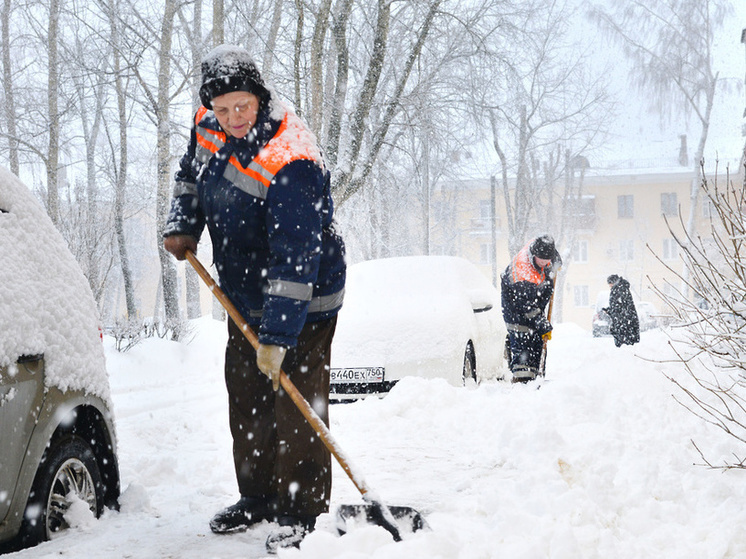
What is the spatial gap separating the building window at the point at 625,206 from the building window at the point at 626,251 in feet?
5.70

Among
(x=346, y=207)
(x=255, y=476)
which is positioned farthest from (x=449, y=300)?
(x=346, y=207)

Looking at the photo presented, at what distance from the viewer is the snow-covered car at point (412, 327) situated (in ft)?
21.2

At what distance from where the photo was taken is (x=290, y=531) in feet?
9.66

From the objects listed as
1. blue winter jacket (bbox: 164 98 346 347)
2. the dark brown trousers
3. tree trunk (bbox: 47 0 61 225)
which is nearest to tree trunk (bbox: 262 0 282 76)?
tree trunk (bbox: 47 0 61 225)

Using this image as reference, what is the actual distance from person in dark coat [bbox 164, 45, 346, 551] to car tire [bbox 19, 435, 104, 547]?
549mm

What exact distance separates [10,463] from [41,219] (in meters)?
1.09

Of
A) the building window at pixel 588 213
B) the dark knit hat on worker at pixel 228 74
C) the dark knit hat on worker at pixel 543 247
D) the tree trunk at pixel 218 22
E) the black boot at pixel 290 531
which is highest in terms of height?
the tree trunk at pixel 218 22

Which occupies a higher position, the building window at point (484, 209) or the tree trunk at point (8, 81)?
the tree trunk at point (8, 81)

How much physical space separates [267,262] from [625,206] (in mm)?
44013

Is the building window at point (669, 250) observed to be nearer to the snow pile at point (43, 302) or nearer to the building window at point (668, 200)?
the building window at point (668, 200)

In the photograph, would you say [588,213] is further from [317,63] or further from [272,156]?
[272,156]

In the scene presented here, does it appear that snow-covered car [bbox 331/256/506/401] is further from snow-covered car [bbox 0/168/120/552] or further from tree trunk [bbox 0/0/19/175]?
tree trunk [bbox 0/0/19/175]

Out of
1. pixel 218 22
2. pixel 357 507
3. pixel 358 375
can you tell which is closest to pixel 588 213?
pixel 218 22

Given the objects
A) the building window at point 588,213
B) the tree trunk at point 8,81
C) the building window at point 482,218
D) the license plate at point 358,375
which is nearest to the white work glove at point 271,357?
the license plate at point 358,375
